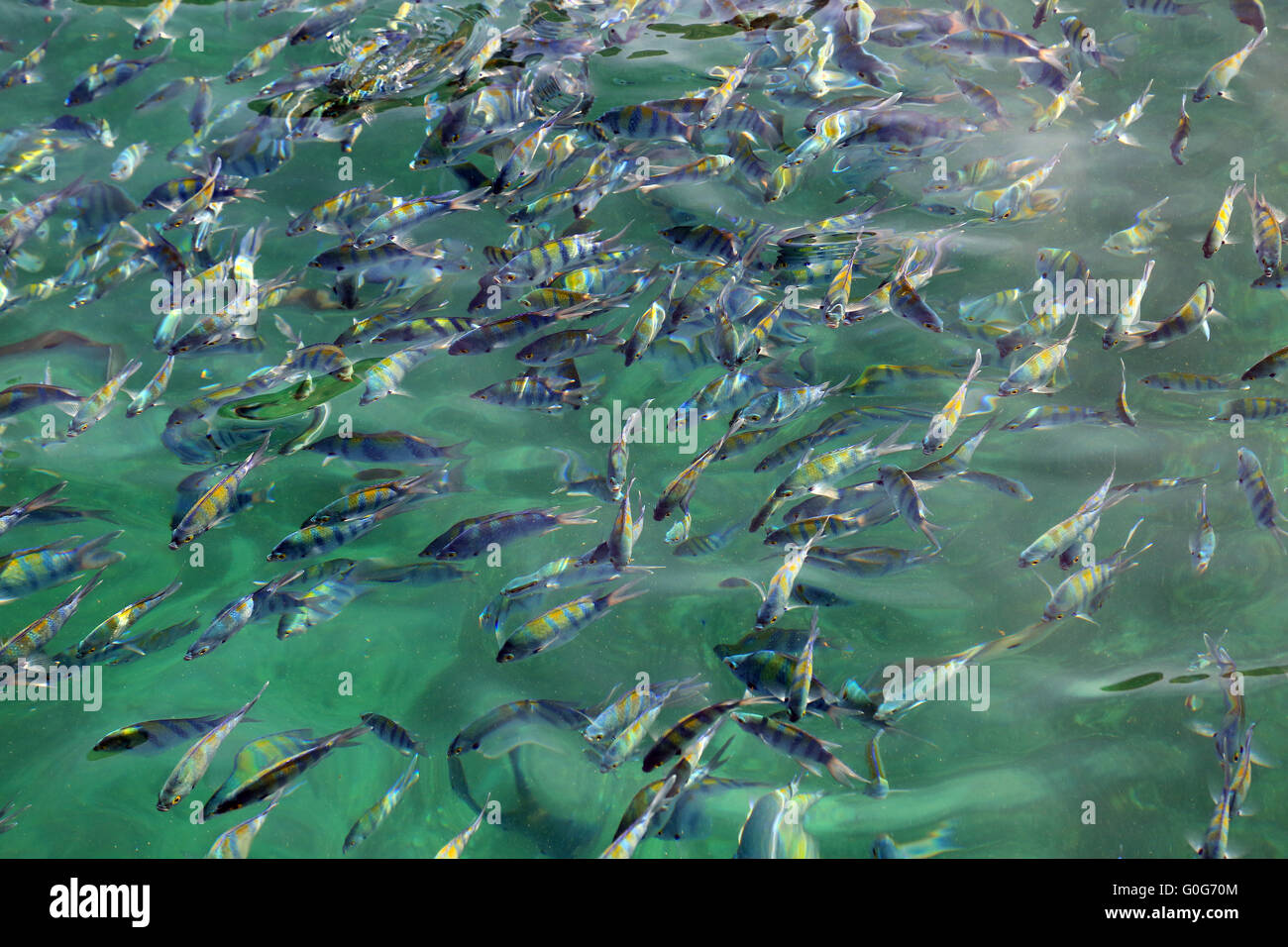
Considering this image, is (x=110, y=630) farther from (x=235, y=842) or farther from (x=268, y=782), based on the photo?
(x=268, y=782)

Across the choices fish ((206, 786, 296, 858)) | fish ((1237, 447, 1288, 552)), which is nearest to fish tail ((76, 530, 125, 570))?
fish ((206, 786, 296, 858))

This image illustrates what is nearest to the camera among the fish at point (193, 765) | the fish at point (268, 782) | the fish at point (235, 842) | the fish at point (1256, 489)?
the fish at point (268, 782)

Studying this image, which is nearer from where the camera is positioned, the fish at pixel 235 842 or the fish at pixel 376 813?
the fish at pixel 235 842

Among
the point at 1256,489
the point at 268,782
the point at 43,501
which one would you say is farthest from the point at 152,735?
the point at 1256,489

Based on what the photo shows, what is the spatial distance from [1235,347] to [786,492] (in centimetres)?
322

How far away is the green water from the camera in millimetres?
3715

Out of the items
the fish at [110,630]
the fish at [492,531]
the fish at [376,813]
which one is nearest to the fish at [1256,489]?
the fish at [492,531]

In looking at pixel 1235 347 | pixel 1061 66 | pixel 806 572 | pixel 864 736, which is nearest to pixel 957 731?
pixel 864 736

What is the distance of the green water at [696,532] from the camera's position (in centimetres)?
371

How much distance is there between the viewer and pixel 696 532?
4504mm
